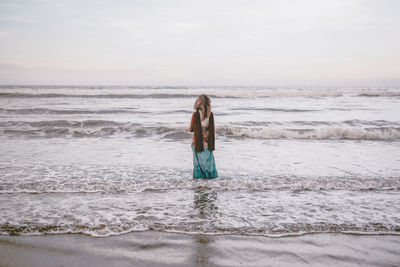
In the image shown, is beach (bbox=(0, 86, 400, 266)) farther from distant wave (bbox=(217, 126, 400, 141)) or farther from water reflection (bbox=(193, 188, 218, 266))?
distant wave (bbox=(217, 126, 400, 141))

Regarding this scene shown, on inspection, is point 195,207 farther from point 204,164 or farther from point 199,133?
point 199,133

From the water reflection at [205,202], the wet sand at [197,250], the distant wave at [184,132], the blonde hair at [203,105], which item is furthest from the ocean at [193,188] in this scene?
the blonde hair at [203,105]

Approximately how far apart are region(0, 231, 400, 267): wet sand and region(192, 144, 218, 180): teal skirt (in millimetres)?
2428

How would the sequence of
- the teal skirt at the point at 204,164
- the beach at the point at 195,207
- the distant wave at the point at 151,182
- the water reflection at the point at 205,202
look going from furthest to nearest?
the teal skirt at the point at 204,164
the distant wave at the point at 151,182
the water reflection at the point at 205,202
the beach at the point at 195,207

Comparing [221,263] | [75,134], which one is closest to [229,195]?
[221,263]

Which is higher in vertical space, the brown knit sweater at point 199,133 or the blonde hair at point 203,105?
the blonde hair at point 203,105

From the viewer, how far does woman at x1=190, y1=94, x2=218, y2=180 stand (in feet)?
19.5

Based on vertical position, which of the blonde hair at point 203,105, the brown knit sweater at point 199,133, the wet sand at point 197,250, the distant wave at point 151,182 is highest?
the blonde hair at point 203,105

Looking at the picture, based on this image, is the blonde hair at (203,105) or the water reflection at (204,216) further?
the blonde hair at (203,105)

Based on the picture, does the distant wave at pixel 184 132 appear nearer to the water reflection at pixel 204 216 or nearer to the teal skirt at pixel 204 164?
the teal skirt at pixel 204 164

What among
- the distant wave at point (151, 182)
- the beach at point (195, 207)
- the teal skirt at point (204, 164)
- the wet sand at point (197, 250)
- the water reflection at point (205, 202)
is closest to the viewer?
the wet sand at point (197, 250)

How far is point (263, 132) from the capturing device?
12.6m

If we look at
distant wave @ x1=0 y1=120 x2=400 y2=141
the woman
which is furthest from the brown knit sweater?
distant wave @ x1=0 y1=120 x2=400 y2=141

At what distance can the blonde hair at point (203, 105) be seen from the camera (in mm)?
5852
